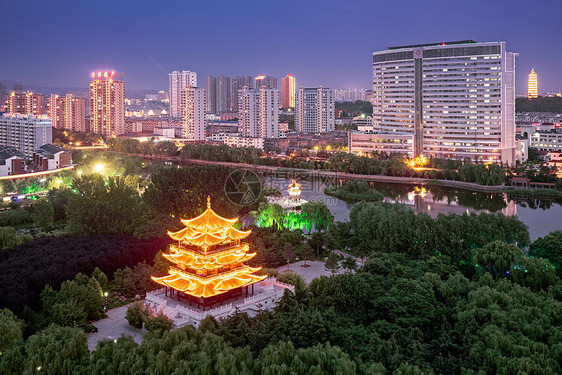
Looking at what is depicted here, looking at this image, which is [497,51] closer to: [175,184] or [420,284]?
[175,184]

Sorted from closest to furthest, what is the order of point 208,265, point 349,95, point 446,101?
point 208,265 → point 446,101 → point 349,95

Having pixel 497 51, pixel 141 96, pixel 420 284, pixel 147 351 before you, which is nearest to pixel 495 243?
pixel 420 284

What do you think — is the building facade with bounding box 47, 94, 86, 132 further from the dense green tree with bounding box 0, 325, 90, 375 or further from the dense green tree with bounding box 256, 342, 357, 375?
the dense green tree with bounding box 256, 342, 357, 375

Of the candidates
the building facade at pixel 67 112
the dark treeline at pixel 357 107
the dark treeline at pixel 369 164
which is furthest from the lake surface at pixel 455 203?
the dark treeline at pixel 357 107

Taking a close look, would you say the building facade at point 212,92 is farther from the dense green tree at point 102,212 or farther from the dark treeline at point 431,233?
the dark treeline at point 431,233

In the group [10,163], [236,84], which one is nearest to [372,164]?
[10,163]

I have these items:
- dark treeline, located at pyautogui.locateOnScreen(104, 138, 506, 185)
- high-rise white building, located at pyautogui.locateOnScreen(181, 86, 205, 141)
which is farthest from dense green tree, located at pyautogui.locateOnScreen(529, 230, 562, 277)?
high-rise white building, located at pyautogui.locateOnScreen(181, 86, 205, 141)

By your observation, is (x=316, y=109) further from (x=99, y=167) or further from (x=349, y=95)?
(x=349, y=95)
